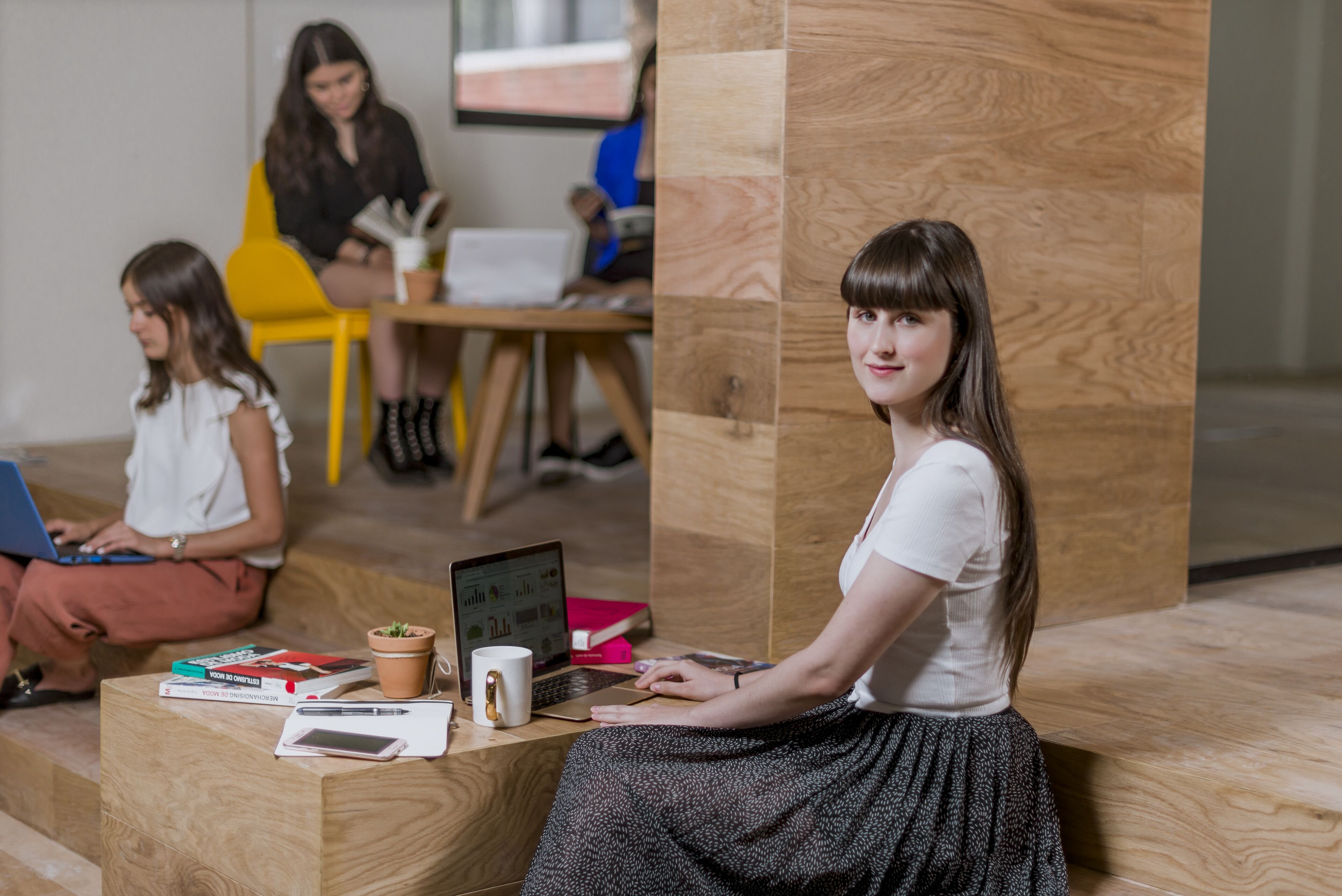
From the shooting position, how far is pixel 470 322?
3164 millimetres

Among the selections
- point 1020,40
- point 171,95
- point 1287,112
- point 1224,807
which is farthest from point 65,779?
point 171,95

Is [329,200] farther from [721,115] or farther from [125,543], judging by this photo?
[721,115]

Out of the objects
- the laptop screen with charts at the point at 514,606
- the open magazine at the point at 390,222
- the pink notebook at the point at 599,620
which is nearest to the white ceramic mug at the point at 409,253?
the open magazine at the point at 390,222

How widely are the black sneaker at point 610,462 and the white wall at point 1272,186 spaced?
5.89 ft

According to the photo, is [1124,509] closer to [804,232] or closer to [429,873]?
[804,232]

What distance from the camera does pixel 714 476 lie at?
7.62ft

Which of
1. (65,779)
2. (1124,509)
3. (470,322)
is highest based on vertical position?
(470,322)

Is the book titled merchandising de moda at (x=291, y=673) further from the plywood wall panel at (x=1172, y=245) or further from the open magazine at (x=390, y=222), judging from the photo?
the open magazine at (x=390, y=222)

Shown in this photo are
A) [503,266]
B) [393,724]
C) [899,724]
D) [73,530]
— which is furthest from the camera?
[503,266]

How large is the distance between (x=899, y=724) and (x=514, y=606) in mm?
596

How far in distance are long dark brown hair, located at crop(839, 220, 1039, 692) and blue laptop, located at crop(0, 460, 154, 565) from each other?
1715mm

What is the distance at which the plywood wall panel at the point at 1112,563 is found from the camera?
8.49 feet

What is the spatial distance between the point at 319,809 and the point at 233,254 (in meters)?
2.81

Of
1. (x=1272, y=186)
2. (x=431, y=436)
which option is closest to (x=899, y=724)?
(x=1272, y=186)
